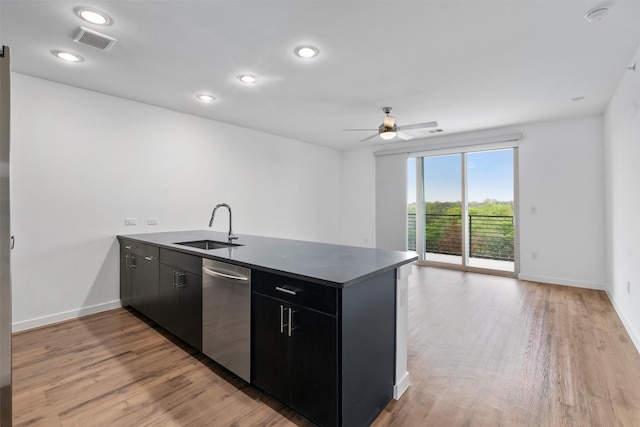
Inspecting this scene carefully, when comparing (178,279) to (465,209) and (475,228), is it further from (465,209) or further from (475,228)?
(475,228)

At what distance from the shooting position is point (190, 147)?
14.5 ft

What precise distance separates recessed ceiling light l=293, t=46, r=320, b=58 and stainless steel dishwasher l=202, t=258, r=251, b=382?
73.2 inches

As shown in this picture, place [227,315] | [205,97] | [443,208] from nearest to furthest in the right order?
[227,315] < [205,97] < [443,208]

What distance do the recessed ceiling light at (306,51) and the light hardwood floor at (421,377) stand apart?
8.62 feet

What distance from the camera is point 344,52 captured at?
262 cm

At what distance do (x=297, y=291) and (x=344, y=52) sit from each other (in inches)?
81.7

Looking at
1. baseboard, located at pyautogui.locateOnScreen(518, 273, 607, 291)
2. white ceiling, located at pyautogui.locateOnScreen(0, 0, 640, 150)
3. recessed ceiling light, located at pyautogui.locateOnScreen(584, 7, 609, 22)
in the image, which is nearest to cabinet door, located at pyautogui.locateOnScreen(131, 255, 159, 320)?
white ceiling, located at pyautogui.locateOnScreen(0, 0, 640, 150)

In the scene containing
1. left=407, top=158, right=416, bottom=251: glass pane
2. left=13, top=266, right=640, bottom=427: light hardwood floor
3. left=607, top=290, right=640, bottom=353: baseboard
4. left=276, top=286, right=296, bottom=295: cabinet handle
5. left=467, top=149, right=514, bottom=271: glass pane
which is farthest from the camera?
left=407, top=158, right=416, bottom=251: glass pane

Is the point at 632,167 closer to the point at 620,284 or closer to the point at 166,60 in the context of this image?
the point at 620,284

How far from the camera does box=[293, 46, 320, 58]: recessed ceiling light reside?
2.55 metres

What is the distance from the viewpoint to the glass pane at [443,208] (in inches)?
232

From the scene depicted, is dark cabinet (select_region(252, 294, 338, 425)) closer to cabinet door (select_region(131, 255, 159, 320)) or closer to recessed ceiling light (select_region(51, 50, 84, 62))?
cabinet door (select_region(131, 255, 159, 320))

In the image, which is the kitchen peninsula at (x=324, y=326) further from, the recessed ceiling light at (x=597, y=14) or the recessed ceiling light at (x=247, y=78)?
the recessed ceiling light at (x=597, y=14)

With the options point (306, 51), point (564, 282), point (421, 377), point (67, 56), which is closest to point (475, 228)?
point (564, 282)
